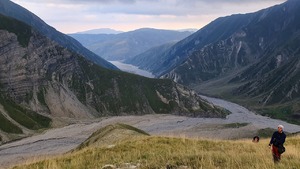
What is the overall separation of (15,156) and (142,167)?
9406 centimetres

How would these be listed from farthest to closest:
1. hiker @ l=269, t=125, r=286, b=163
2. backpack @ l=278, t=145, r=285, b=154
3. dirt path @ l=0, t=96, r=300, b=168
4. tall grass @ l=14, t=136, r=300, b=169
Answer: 1. dirt path @ l=0, t=96, r=300, b=168
2. backpack @ l=278, t=145, r=285, b=154
3. hiker @ l=269, t=125, r=286, b=163
4. tall grass @ l=14, t=136, r=300, b=169

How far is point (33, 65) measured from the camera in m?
187

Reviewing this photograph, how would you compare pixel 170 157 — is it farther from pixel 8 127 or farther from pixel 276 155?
pixel 8 127

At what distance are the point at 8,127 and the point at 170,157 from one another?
422 feet

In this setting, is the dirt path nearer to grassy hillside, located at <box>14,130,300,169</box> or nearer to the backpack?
grassy hillside, located at <box>14,130,300,169</box>

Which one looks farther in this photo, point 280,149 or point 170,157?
point 170,157

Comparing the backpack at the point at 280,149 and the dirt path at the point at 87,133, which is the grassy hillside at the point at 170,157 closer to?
the backpack at the point at 280,149

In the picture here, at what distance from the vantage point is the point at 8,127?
138 m

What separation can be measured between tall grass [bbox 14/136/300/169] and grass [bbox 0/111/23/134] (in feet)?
384

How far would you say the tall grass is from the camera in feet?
57.7

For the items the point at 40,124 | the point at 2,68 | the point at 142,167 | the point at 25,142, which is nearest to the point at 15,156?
the point at 25,142

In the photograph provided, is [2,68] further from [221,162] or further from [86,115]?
[221,162]

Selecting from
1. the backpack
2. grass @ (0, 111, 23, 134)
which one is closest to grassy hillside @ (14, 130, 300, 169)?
the backpack

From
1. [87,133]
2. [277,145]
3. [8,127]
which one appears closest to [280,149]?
[277,145]
